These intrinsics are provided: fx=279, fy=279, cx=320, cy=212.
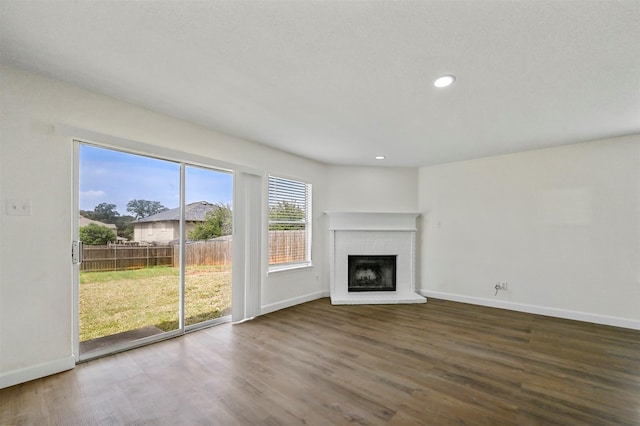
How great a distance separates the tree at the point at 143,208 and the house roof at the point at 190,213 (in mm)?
46

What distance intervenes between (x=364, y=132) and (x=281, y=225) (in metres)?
2.11

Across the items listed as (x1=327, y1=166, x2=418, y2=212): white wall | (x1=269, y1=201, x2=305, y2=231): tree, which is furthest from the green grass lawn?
(x1=327, y1=166, x2=418, y2=212): white wall

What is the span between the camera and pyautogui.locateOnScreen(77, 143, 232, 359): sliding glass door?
2.84 meters

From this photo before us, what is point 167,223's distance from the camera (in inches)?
134

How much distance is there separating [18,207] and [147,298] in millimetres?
1486

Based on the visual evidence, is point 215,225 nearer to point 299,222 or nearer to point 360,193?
point 299,222

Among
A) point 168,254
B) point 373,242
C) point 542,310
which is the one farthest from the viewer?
point 373,242

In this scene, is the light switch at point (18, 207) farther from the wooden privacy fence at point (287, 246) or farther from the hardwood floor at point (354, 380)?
the wooden privacy fence at point (287, 246)

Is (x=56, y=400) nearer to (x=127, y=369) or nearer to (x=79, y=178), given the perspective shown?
(x=127, y=369)

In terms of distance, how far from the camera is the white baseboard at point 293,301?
4406 mm

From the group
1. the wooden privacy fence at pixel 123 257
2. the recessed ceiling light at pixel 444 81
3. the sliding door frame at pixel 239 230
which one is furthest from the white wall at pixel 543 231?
the wooden privacy fence at pixel 123 257

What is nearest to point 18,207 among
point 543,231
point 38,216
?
A: point 38,216

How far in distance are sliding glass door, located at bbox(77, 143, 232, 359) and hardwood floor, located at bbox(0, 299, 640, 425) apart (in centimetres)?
32

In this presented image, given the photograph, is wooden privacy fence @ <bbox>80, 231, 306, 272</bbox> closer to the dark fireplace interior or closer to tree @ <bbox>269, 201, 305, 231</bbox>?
tree @ <bbox>269, 201, 305, 231</bbox>
